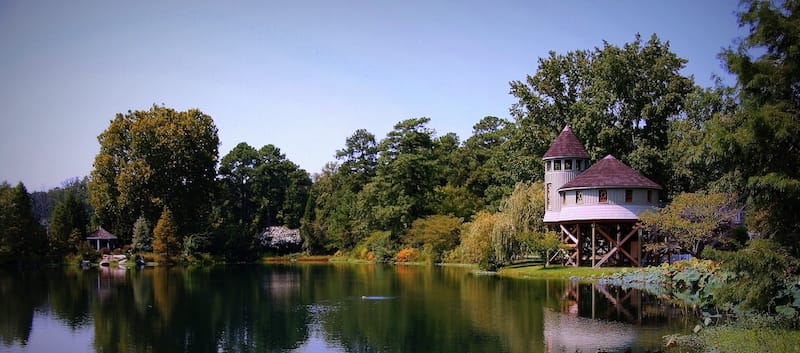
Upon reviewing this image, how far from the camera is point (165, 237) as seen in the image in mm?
59812

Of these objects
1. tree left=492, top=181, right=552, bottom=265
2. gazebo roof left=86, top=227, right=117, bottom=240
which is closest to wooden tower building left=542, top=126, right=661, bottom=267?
tree left=492, top=181, right=552, bottom=265

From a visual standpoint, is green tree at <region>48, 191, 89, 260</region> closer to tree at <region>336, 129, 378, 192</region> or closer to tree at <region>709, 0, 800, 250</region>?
tree at <region>336, 129, 378, 192</region>

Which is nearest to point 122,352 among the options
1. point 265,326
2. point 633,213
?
point 265,326

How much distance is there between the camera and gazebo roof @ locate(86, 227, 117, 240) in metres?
64.1

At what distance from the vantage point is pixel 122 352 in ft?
56.1

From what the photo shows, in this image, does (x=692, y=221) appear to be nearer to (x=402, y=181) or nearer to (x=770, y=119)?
(x=770, y=119)

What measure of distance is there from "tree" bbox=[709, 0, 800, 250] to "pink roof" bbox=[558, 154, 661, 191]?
22.2m

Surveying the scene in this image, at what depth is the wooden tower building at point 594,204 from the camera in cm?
3909

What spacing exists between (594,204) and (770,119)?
24102 millimetres

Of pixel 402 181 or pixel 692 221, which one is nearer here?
pixel 692 221

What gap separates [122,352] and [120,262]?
150 feet

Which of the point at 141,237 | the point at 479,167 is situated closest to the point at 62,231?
the point at 141,237

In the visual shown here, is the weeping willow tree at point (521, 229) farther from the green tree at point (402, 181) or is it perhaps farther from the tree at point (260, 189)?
the tree at point (260, 189)

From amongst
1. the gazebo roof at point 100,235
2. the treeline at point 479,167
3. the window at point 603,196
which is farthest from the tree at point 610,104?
the gazebo roof at point 100,235
